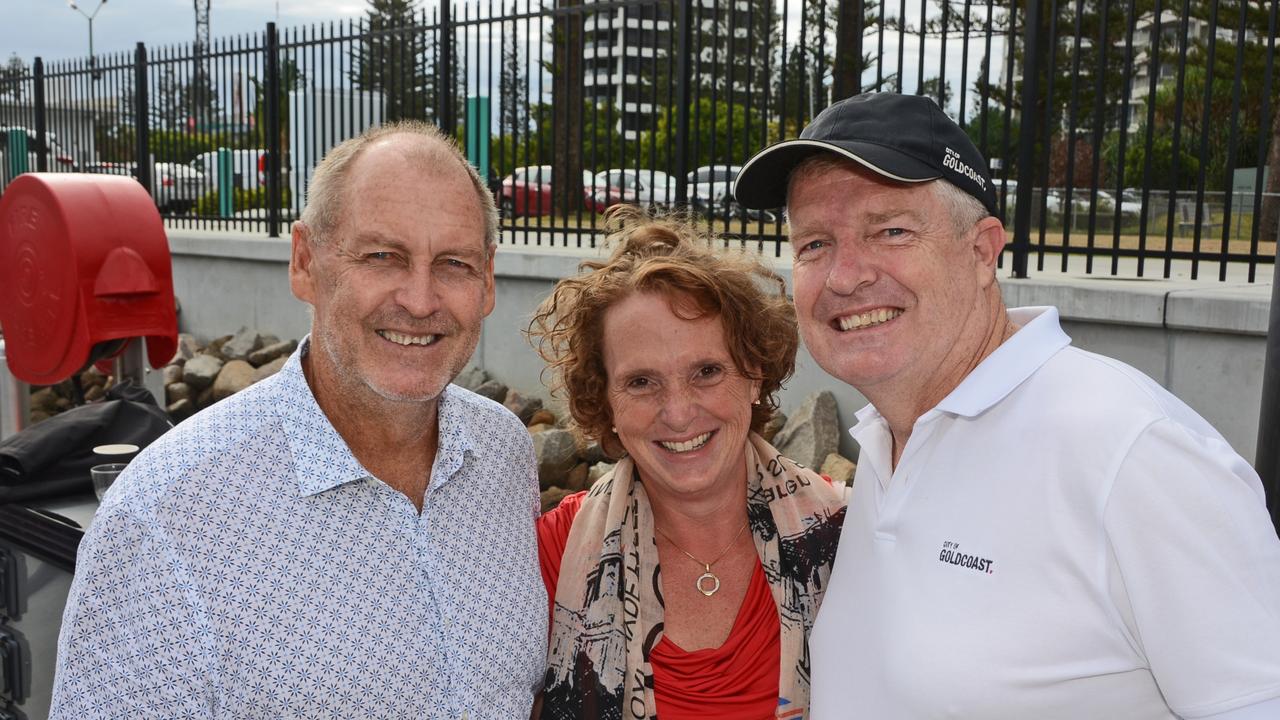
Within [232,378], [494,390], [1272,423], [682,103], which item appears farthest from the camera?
[232,378]

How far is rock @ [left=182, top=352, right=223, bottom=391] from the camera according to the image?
993 centimetres

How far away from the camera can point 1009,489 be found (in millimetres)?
1894

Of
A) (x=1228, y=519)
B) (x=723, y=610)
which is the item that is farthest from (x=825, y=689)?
(x=1228, y=519)

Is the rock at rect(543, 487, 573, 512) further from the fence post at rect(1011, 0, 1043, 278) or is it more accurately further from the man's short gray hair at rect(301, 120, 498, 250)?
the man's short gray hair at rect(301, 120, 498, 250)

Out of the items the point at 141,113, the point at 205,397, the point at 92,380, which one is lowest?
the point at 92,380

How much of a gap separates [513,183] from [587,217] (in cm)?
192

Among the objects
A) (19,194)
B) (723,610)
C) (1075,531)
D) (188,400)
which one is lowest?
(188,400)

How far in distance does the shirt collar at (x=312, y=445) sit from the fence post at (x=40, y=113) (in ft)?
43.9

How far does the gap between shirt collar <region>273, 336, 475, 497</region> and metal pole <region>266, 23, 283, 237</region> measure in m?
9.12

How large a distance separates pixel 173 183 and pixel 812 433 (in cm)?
997

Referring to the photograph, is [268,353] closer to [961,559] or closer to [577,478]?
[577,478]

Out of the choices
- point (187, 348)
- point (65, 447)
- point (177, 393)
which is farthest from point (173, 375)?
point (65, 447)

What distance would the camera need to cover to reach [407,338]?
7.43ft

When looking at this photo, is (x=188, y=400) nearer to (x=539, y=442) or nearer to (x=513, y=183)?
(x=513, y=183)
